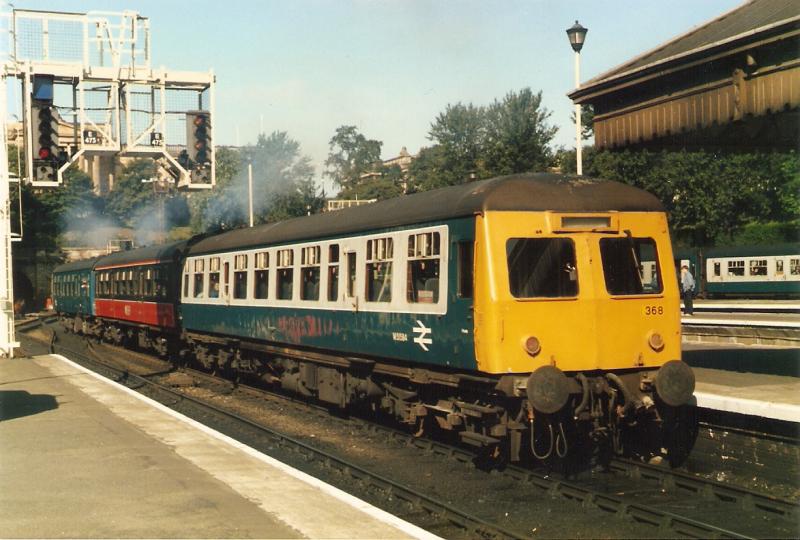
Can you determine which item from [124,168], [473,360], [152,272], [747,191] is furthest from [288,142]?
[473,360]

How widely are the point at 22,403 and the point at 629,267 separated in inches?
418

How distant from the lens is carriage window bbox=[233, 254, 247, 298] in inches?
727

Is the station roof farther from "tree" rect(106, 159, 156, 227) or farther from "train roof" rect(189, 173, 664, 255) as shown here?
"tree" rect(106, 159, 156, 227)

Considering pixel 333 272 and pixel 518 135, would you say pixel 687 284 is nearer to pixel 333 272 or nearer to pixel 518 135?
pixel 333 272

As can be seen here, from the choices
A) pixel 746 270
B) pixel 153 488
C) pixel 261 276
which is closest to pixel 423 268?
pixel 153 488

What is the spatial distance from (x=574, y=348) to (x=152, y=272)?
18.2 meters

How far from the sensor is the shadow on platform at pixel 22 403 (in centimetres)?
1463

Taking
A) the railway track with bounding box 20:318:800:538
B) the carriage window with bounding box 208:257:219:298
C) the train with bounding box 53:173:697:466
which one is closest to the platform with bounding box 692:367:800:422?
the train with bounding box 53:173:697:466

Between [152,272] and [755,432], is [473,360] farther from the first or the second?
[152,272]

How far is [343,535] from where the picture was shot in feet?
24.5

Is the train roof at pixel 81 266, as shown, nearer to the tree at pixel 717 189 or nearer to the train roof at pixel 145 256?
the train roof at pixel 145 256

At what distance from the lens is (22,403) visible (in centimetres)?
1598

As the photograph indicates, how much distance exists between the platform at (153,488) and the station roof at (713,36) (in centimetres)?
732

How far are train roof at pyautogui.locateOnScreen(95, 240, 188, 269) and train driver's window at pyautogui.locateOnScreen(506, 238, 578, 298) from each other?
14736 millimetres
